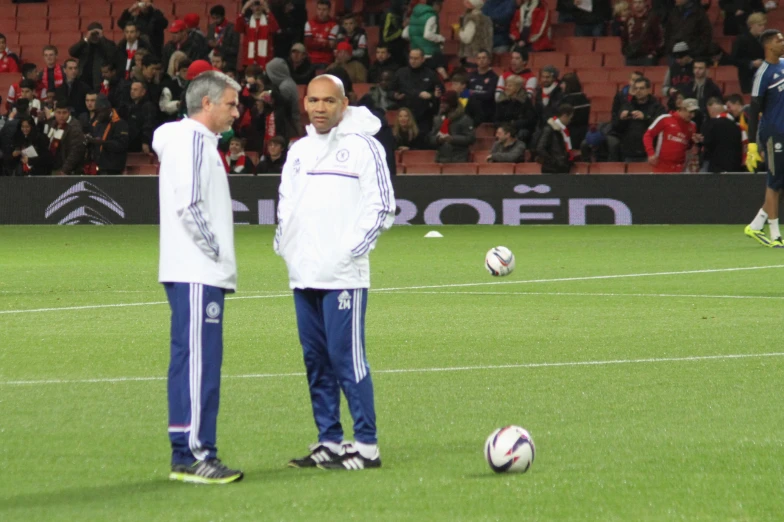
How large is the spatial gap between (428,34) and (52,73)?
7.97 metres

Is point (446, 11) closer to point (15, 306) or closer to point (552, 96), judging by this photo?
point (552, 96)

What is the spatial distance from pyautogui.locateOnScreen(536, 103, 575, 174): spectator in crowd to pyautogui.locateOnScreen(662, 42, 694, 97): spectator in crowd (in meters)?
1.84

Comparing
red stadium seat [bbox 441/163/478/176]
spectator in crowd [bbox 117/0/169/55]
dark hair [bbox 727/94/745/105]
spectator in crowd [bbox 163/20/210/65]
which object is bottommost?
red stadium seat [bbox 441/163/478/176]

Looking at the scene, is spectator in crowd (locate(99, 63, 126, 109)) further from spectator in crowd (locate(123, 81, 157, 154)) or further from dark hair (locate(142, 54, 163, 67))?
dark hair (locate(142, 54, 163, 67))

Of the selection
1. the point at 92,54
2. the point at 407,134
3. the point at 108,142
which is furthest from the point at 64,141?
the point at 407,134

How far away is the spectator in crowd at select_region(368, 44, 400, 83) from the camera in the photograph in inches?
1083

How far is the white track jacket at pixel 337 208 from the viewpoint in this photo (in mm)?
6078

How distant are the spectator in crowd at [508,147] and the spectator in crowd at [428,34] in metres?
2.46

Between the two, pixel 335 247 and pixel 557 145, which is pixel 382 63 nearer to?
pixel 557 145

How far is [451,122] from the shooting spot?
26109 mm

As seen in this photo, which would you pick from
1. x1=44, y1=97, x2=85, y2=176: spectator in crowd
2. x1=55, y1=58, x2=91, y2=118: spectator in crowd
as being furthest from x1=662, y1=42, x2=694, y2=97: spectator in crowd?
x1=55, y1=58, x2=91, y2=118: spectator in crowd

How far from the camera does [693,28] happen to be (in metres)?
25.4

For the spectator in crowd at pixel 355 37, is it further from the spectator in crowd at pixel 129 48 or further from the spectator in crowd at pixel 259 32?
the spectator in crowd at pixel 129 48

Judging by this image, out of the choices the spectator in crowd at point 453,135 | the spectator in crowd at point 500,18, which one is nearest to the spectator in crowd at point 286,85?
the spectator in crowd at point 453,135
